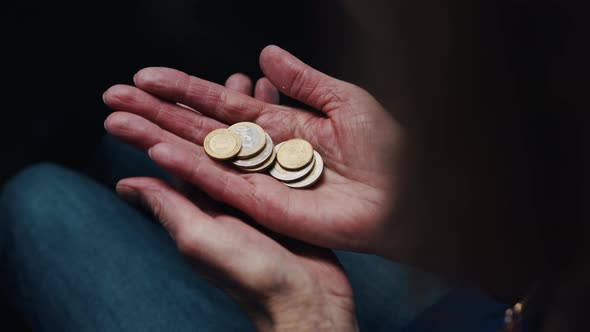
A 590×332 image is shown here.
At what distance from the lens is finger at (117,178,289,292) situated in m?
1.29

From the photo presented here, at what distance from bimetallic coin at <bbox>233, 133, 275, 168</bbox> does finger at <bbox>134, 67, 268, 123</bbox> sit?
18cm

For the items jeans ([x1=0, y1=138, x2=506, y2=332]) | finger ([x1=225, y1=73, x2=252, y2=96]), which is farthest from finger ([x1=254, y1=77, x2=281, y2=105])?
jeans ([x1=0, y1=138, x2=506, y2=332])

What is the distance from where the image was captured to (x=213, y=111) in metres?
1.86

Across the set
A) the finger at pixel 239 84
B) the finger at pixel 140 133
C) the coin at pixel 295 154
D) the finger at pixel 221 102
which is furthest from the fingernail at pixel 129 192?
the finger at pixel 239 84

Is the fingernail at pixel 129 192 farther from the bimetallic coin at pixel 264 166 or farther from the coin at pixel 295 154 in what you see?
the coin at pixel 295 154

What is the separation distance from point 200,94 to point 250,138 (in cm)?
25

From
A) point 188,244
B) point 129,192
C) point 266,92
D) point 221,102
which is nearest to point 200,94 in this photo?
point 221,102

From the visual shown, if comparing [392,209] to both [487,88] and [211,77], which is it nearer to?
[487,88]

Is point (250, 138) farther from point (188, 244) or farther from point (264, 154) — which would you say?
point (188, 244)

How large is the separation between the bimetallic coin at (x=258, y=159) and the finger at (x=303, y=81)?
0.84 ft

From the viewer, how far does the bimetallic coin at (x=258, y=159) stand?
5.59ft

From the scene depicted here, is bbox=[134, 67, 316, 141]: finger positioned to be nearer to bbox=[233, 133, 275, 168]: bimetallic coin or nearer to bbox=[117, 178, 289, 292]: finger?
bbox=[233, 133, 275, 168]: bimetallic coin

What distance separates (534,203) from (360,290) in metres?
1.04

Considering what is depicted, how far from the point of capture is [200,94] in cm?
181
